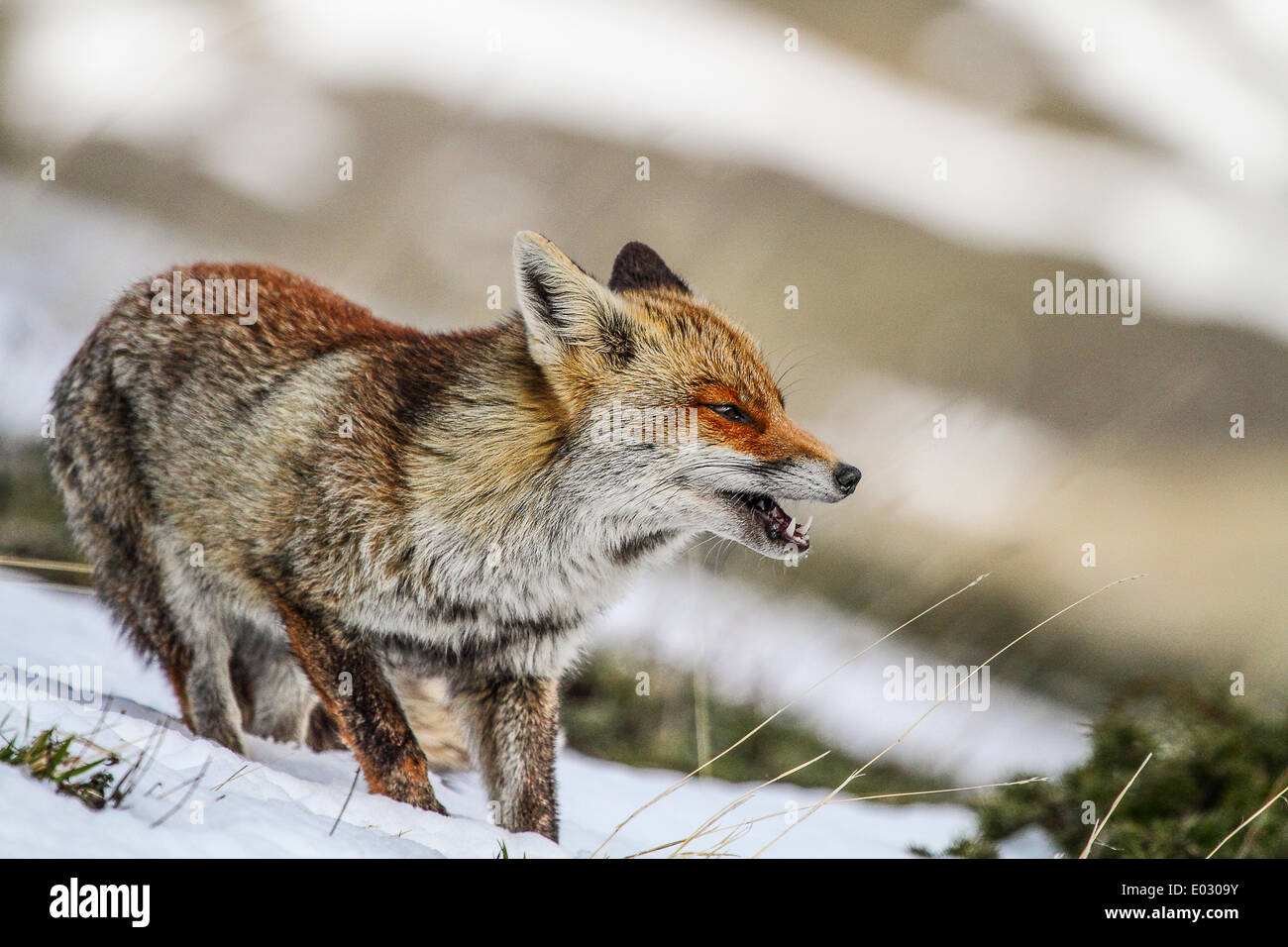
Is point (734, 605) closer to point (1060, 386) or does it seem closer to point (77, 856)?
point (1060, 386)

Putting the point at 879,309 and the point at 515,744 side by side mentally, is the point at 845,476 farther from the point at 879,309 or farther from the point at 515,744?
the point at 879,309

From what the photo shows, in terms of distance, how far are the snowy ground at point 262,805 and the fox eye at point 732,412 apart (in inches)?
58.8

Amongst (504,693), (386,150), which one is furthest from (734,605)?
(386,150)

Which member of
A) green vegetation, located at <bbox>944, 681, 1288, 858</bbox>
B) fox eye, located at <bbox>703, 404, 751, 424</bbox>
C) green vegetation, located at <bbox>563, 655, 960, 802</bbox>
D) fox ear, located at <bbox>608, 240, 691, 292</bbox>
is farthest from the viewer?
green vegetation, located at <bbox>563, 655, 960, 802</bbox>

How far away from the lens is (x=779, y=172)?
42.1 feet

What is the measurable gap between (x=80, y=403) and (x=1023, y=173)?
1236 centimetres

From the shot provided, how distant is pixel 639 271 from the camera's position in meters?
4.74

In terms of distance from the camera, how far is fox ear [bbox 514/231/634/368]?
12.4 ft

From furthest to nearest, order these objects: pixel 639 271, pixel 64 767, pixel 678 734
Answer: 1. pixel 678 734
2. pixel 639 271
3. pixel 64 767

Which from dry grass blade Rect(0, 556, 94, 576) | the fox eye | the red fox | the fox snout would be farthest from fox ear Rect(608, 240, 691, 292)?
dry grass blade Rect(0, 556, 94, 576)

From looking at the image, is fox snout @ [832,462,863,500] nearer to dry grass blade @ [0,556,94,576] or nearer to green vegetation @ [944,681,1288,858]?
green vegetation @ [944,681,1288,858]

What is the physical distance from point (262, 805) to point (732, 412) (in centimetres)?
222

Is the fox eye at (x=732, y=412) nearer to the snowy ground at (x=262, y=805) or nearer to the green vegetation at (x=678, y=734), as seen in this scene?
the snowy ground at (x=262, y=805)

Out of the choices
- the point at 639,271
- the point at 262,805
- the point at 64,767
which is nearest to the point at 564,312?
the point at 639,271
